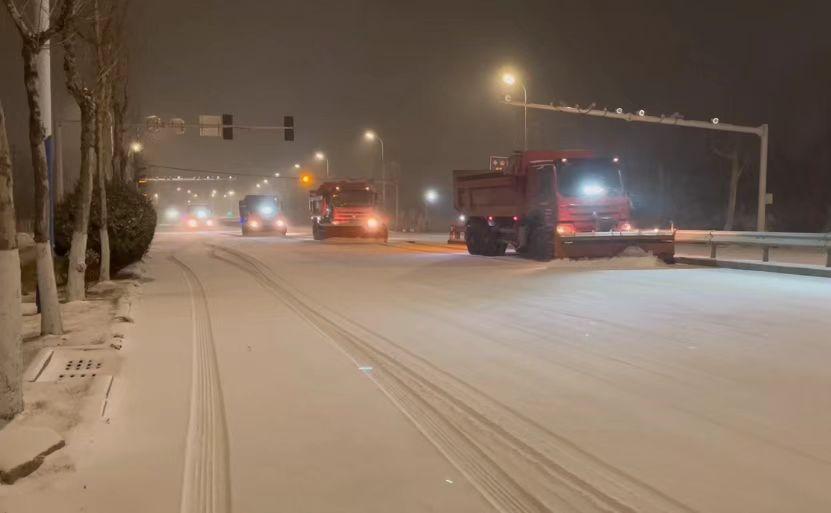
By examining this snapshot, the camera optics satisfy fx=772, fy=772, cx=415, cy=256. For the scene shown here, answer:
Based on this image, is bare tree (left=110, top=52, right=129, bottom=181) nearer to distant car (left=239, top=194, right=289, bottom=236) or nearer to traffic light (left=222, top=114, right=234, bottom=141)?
traffic light (left=222, top=114, right=234, bottom=141)

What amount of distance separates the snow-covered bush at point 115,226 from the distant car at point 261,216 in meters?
32.1

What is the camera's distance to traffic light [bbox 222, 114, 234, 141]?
41.6 metres

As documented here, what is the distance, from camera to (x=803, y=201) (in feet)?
194

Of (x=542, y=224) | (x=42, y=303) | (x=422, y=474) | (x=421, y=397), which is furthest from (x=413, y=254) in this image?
(x=422, y=474)

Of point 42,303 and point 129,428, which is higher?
point 42,303

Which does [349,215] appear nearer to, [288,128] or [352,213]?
[352,213]

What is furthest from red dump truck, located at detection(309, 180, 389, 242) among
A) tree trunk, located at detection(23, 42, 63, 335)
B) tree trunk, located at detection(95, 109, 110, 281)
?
tree trunk, located at detection(23, 42, 63, 335)

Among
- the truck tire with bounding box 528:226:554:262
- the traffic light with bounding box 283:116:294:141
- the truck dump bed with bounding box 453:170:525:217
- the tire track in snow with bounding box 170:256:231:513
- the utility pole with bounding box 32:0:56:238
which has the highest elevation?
the traffic light with bounding box 283:116:294:141

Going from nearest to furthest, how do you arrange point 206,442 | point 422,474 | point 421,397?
point 422,474 < point 206,442 < point 421,397

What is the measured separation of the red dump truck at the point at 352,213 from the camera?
40.7 meters

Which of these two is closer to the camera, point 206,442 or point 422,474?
point 422,474

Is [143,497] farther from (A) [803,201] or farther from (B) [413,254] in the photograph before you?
(A) [803,201]

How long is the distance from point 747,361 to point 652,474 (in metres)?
4.02

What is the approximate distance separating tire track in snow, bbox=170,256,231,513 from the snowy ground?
0.02 metres
